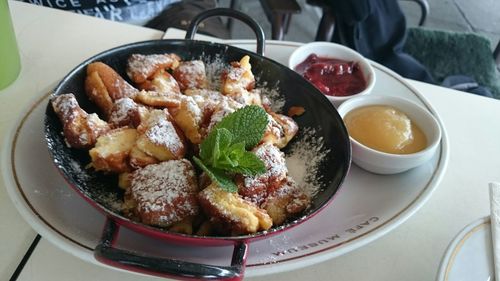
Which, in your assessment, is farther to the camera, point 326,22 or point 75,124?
point 326,22

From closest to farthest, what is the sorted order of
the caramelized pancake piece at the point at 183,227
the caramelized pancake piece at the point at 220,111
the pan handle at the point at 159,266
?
the pan handle at the point at 159,266 → the caramelized pancake piece at the point at 183,227 → the caramelized pancake piece at the point at 220,111

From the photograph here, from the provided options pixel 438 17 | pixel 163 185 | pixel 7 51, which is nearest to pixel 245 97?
pixel 163 185

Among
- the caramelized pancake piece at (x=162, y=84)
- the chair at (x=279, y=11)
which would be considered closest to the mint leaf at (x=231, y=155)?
the caramelized pancake piece at (x=162, y=84)

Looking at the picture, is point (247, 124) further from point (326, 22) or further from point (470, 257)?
point (326, 22)

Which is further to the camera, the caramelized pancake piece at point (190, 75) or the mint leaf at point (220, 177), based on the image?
the caramelized pancake piece at point (190, 75)

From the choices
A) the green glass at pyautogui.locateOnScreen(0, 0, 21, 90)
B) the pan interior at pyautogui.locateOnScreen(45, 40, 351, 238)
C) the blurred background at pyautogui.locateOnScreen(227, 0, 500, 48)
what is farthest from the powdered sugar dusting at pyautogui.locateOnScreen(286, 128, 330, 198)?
the blurred background at pyautogui.locateOnScreen(227, 0, 500, 48)

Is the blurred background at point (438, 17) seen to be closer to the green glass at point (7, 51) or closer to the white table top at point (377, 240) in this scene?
the white table top at point (377, 240)
